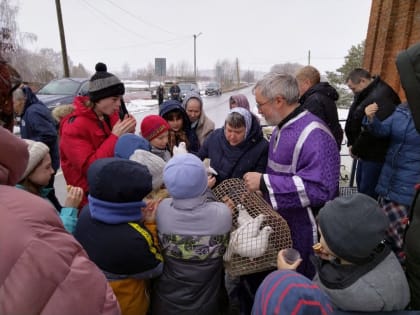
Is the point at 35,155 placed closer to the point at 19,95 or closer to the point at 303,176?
the point at 303,176

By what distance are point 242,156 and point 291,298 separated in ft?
5.48

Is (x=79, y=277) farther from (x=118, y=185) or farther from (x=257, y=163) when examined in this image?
(x=257, y=163)

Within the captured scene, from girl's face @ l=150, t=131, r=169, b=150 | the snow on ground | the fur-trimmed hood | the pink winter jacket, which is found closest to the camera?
the pink winter jacket

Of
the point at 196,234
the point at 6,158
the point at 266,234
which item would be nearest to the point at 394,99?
the point at 266,234

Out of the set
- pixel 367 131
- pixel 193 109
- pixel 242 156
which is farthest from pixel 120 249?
pixel 367 131

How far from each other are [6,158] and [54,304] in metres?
0.38

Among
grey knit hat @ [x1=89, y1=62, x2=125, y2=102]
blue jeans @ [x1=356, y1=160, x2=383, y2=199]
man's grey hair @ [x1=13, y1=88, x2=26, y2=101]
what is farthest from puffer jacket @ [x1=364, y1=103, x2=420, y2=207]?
man's grey hair @ [x1=13, y1=88, x2=26, y2=101]

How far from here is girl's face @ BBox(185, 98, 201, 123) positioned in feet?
13.4

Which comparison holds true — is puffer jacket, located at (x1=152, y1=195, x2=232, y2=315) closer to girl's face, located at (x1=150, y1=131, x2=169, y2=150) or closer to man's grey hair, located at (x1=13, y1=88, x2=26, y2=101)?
girl's face, located at (x1=150, y1=131, x2=169, y2=150)

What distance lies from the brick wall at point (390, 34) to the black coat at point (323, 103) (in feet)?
9.01

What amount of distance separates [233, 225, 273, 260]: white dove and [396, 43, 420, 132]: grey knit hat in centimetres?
103

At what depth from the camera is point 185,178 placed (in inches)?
71.5

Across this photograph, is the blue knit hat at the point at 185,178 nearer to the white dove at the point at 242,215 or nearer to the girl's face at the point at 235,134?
the white dove at the point at 242,215

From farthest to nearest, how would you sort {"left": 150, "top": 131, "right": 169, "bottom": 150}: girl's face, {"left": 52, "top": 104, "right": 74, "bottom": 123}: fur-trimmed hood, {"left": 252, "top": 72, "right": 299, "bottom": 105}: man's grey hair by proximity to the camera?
{"left": 52, "top": 104, "right": 74, "bottom": 123}: fur-trimmed hood < {"left": 150, "top": 131, "right": 169, "bottom": 150}: girl's face < {"left": 252, "top": 72, "right": 299, "bottom": 105}: man's grey hair
